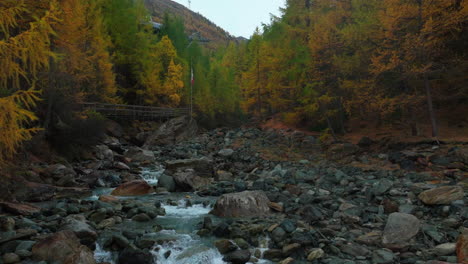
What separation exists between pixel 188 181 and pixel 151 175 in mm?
3567

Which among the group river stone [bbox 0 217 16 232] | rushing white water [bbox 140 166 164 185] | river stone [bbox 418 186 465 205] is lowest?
rushing white water [bbox 140 166 164 185]

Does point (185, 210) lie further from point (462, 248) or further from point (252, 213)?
point (462, 248)

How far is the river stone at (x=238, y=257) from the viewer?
20.3 feet

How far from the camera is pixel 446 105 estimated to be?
19.8 meters

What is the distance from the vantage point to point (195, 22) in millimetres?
162625

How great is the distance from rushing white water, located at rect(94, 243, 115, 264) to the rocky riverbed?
2 cm

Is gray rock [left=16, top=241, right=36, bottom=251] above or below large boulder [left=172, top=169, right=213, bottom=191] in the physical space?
above

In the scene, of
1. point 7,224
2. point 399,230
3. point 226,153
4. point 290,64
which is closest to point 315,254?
point 399,230

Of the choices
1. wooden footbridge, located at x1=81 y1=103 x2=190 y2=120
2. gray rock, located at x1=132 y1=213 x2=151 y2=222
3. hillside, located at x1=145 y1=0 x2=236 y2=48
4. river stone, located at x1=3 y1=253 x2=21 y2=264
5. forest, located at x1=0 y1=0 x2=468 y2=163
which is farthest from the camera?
hillside, located at x1=145 y1=0 x2=236 y2=48

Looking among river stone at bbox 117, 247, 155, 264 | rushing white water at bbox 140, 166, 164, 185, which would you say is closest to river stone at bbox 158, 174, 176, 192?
rushing white water at bbox 140, 166, 164, 185

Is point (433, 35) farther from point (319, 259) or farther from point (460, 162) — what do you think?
point (319, 259)

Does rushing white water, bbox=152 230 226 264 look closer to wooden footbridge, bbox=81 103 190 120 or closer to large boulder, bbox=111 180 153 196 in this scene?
large boulder, bbox=111 180 153 196

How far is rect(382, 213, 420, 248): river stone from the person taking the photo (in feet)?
21.3

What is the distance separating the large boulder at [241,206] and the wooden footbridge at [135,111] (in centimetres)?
1720
